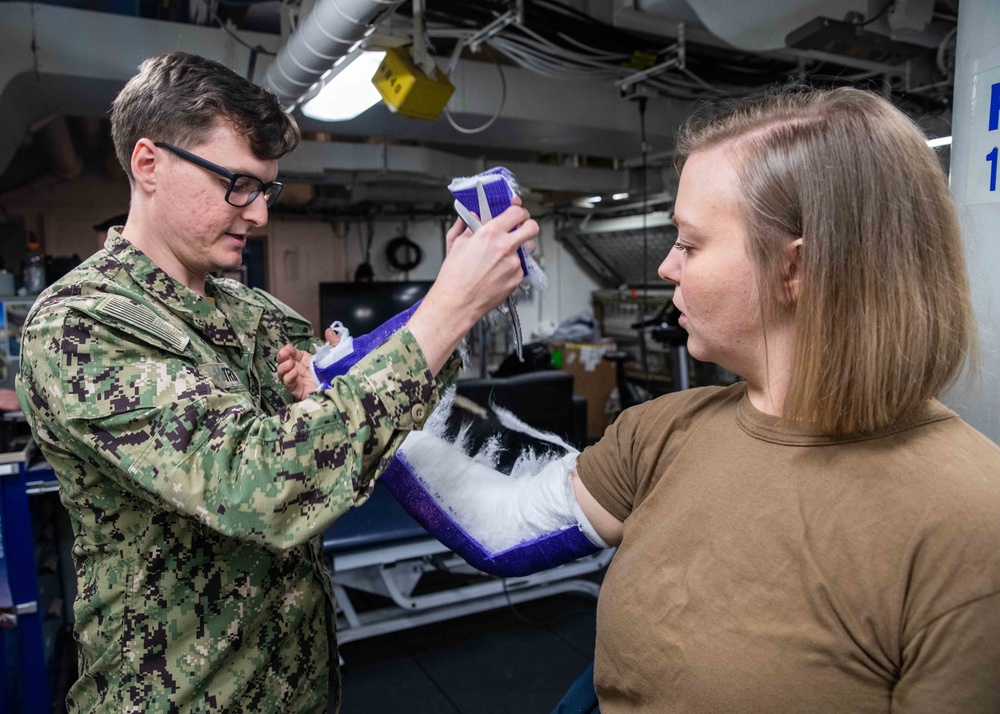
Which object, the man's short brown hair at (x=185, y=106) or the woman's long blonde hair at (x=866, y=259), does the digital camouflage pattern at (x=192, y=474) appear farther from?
the woman's long blonde hair at (x=866, y=259)

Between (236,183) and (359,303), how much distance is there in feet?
16.4

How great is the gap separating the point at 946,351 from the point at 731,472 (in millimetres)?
297

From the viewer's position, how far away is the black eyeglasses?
3.53ft

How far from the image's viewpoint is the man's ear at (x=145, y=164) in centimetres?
108

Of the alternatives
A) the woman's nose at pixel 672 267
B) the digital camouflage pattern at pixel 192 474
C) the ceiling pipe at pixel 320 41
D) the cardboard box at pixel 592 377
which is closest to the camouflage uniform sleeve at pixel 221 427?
the digital camouflage pattern at pixel 192 474

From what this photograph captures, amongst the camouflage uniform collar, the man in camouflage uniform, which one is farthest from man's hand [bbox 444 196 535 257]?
the camouflage uniform collar

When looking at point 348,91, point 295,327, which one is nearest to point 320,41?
point 348,91

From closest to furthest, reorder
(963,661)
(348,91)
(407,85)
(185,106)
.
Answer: (963,661) → (185,106) → (407,85) → (348,91)

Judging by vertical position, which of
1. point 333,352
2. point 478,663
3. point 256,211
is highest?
point 256,211

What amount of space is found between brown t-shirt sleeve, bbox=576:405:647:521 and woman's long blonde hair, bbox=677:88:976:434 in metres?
0.34

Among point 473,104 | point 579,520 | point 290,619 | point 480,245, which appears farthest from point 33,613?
point 473,104

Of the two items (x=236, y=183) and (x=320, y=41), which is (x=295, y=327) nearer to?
(x=236, y=183)

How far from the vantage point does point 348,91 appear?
94.3 inches

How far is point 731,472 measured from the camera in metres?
0.91
